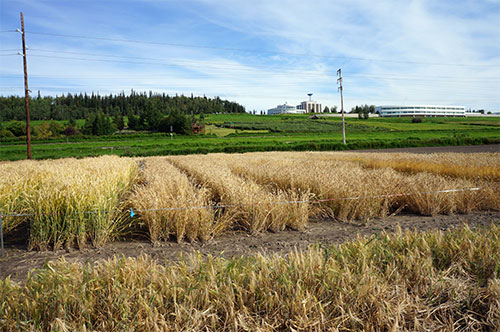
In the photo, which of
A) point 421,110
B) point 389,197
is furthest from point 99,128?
point 421,110

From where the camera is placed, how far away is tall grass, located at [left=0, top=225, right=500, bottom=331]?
2.18m

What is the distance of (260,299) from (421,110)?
168102 mm

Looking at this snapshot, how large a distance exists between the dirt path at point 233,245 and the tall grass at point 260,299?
1.14 m

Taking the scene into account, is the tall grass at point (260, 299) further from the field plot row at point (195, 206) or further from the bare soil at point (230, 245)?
the field plot row at point (195, 206)

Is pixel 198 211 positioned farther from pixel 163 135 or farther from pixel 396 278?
pixel 163 135

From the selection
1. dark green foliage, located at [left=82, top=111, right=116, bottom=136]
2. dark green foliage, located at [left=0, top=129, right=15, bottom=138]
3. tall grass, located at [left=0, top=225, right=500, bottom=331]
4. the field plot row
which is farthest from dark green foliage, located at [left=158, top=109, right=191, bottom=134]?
tall grass, located at [left=0, top=225, right=500, bottom=331]

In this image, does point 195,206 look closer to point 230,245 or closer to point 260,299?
point 230,245

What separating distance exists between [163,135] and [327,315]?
238 ft

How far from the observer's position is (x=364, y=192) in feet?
21.1

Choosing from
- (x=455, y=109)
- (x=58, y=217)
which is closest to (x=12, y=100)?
(x=58, y=217)

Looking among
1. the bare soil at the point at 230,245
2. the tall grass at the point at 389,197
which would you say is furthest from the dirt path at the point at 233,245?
the tall grass at the point at 389,197

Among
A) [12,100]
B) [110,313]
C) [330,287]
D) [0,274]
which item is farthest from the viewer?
[12,100]

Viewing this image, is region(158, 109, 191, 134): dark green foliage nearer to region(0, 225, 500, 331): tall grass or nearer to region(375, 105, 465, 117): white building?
region(0, 225, 500, 331): tall grass

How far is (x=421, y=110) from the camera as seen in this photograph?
147000mm
